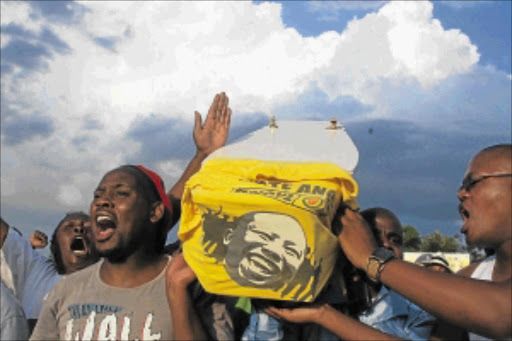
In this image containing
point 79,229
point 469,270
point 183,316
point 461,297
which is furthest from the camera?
point 79,229

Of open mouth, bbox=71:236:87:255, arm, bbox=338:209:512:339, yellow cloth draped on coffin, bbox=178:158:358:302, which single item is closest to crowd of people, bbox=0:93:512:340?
arm, bbox=338:209:512:339

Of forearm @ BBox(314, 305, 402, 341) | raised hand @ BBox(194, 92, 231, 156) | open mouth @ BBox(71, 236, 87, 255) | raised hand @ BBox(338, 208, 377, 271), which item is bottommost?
forearm @ BBox(314, 305, 402, 341)

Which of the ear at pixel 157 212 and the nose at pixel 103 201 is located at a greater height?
the nose at pixel 103 201

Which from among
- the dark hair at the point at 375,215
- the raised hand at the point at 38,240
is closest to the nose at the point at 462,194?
the dark hair at the point at 375,215

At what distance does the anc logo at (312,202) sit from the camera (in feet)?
7.97

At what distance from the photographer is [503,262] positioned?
267 cm

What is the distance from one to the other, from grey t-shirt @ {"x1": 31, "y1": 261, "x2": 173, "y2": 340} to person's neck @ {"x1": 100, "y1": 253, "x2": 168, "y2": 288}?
0.05 m

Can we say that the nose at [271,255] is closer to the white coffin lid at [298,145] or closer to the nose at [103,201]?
the white coffin lid at [298,145]

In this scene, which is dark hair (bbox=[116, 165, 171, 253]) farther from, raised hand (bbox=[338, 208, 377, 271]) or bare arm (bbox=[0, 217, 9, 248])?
raised hand (bbox=[338, 208, 377, 271])

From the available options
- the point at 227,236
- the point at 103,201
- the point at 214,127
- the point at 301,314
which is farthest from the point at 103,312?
the point at 214,127

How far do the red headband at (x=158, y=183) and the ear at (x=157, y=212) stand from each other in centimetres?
3

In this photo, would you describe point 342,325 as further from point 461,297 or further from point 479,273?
point 479,273

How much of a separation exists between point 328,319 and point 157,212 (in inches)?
46.7

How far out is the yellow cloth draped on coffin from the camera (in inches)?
96.4
